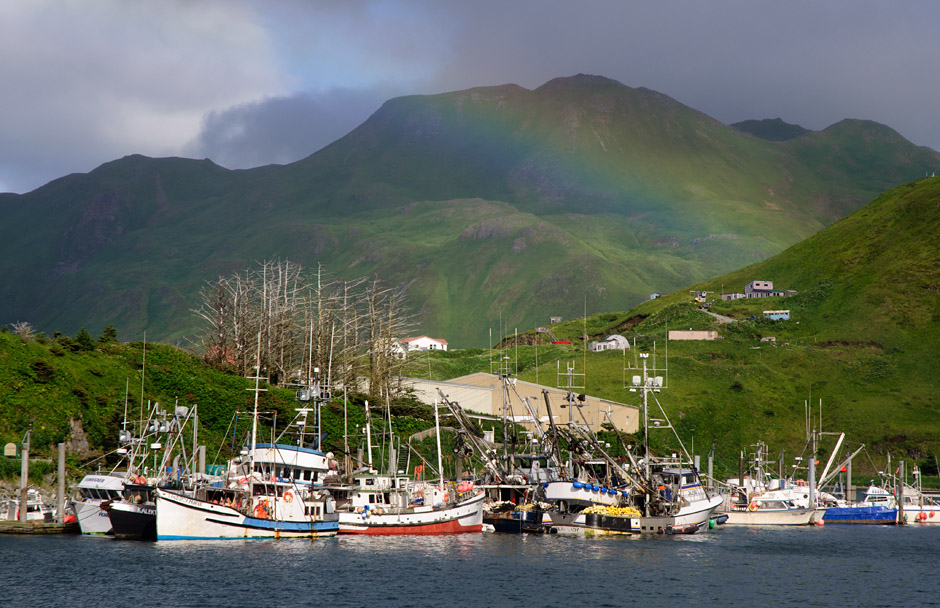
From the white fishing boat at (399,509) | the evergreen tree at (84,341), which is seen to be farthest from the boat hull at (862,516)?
the evergreen tree at (84,341)

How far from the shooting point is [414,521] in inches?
3068

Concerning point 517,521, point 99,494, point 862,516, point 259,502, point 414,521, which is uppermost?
point 99,494

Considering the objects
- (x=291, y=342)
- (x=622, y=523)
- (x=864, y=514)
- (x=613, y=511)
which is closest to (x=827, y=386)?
(x=864, y=514)

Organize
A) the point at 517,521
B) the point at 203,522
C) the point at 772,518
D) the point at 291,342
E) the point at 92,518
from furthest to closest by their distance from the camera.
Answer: the point at 291,342
the point at 772,518
the point at 517,521
the point at 92,518
the point at 203,522

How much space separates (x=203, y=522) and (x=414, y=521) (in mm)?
16971

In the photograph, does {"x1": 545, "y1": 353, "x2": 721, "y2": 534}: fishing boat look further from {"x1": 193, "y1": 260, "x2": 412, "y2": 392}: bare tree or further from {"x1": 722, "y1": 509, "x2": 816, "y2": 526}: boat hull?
{"x1": 193, "y1": 260, "x2": 412, "y2": 392}: bare tree

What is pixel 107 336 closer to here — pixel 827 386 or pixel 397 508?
pixel 397 508

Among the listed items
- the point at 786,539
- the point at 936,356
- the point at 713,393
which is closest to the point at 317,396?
the point at 786,539

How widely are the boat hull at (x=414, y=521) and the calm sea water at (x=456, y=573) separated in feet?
3.24

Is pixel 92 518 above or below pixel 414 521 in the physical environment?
above

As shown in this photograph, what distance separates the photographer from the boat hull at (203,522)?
2704 inches

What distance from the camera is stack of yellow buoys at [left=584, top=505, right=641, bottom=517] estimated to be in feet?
270

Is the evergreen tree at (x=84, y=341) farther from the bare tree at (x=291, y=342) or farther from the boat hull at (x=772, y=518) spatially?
the boat hull at (x=772, y=518)

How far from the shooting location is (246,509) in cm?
7112
